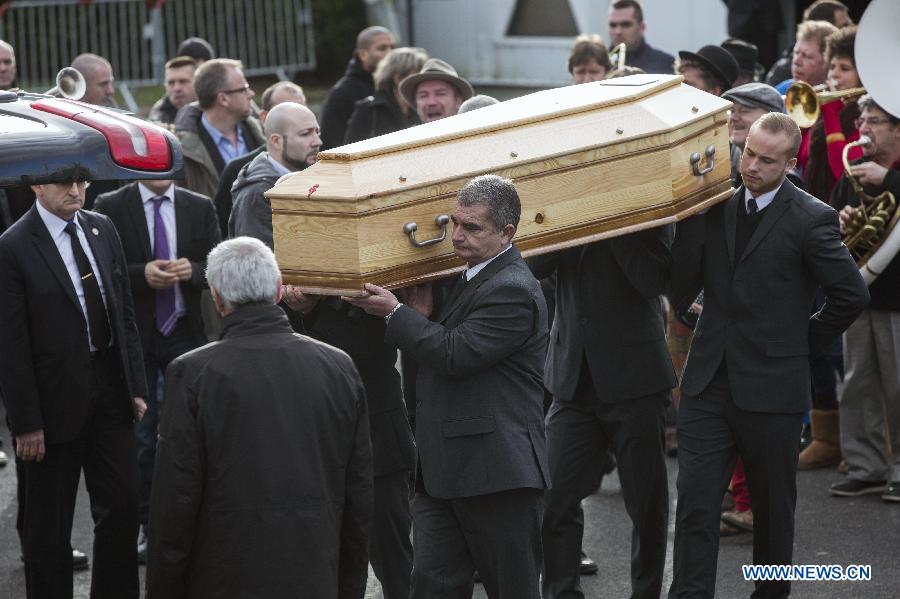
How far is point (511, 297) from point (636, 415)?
3.62ft

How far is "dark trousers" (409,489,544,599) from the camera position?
16.6 feet

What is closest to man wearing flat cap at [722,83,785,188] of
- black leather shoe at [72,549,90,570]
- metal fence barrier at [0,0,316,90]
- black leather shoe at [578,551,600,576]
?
black leather shoe at [578,551,600,576]

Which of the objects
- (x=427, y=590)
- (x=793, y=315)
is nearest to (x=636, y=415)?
(x=793, y=315)

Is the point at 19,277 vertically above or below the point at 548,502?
above

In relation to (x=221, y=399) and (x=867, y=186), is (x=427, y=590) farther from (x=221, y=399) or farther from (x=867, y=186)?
(x=867, y=186)

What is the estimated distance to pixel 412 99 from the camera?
875 cm

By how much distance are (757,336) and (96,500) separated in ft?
9.07

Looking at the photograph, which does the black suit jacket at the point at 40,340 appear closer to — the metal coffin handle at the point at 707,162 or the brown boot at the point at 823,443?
the metal coffin handle at the point at 707,162

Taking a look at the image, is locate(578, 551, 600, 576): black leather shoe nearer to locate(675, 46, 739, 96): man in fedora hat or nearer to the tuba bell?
locate(675, 46, 739, 96): man in fedora hat

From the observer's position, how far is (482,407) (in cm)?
503

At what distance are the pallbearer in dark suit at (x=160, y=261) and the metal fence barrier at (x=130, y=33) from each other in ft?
33.7

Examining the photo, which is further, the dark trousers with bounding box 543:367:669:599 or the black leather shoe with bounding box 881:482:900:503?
the black leather shoe with bounding box 881:482:900:503

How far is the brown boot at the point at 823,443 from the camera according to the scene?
8.05 meters

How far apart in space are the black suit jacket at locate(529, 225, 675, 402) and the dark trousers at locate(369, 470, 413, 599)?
79cm
